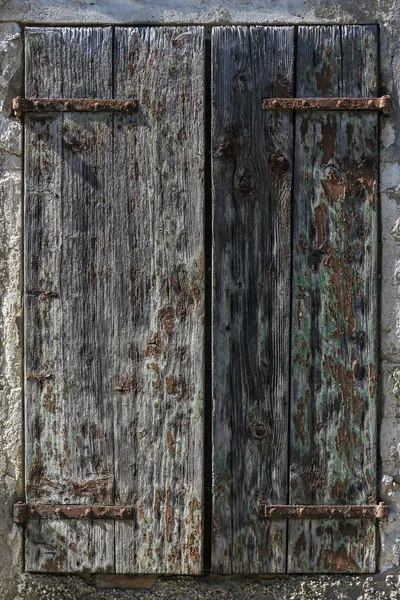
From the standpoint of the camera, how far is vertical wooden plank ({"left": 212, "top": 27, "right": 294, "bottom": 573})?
7.82ft

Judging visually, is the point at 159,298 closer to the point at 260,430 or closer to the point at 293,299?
the point at 293,299

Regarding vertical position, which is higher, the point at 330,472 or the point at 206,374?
the point at 206,374

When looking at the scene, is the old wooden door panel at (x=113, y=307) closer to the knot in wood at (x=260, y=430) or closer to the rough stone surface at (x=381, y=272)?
the rough stone surface at (x=381, y=272)

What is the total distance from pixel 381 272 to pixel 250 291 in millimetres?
480

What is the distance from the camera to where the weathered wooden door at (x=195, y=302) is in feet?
7.83

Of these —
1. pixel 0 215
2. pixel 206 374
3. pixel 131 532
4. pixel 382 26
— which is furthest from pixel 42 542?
pixel 382 26

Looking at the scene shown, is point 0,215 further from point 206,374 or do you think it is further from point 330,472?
point 330,472

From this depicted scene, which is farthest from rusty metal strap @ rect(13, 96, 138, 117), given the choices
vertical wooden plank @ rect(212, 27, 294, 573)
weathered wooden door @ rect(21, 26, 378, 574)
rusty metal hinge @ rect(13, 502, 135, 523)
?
→ rusty metal hinge @ rect(13, 502, 135, 523)

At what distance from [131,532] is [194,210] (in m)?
1.19

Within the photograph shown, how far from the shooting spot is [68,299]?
2422 mm

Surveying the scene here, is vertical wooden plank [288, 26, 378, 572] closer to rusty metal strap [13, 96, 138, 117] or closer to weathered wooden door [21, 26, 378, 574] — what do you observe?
weathered wooden door [21, 26, 378, 574]

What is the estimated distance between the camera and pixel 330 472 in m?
2.42

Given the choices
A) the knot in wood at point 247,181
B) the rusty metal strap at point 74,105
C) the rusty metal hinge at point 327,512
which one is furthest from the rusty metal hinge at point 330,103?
the rusty metal hinge at point 327,512

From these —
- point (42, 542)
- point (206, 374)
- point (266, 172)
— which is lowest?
point (42, 542)
